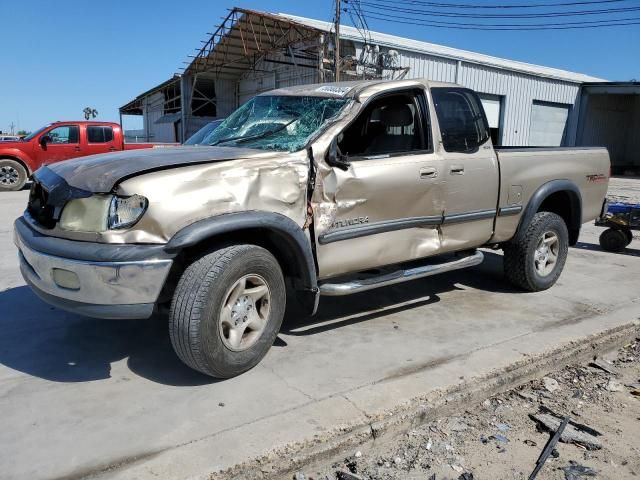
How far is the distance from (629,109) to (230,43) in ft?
76.7

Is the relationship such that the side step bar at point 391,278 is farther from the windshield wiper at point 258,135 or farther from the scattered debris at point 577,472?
the scattered debris at point 577,472

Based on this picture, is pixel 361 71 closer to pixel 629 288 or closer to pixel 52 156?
pixel 52 156

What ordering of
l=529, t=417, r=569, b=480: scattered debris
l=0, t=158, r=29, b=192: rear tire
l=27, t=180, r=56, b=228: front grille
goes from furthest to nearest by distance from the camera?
1. l=0, t=158, r=29, b=192: rear tire
2. l=27, t=180, r=56, b=228: front grille
3. l=529, t=417, r=569, b=480: scattered debris

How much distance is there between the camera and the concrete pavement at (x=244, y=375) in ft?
8.68

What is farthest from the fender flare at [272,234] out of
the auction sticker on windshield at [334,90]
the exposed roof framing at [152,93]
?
the exposed roof framing at [152,93]

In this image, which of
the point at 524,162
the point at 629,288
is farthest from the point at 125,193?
the point at 629,288

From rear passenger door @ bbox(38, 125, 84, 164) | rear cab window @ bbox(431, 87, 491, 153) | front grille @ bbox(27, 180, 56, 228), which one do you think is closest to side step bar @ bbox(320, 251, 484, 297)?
rear cab window @ bbox(431, 87, 491, 153)

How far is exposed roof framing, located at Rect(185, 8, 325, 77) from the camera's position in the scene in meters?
20.4

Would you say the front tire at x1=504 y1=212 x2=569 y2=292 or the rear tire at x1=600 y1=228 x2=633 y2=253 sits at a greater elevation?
the front tire at x1=504 y1=212 x2=569 y2=292

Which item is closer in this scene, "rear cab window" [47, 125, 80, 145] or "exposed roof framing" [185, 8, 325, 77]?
"rear cab window" [47, 125, 80, 145]

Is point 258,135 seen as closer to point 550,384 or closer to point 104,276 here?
point 104,276

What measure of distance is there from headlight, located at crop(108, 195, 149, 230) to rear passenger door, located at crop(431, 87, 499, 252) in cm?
245

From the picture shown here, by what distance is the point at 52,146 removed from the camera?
1505cm

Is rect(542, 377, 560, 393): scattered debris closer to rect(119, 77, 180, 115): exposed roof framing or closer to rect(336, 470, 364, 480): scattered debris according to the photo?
rect(336, 470, 364, 480): scattered debris
